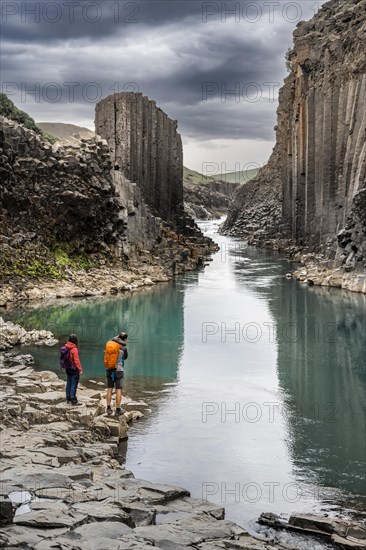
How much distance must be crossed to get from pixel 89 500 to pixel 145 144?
74.1 meters

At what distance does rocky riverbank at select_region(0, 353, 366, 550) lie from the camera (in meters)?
10.1

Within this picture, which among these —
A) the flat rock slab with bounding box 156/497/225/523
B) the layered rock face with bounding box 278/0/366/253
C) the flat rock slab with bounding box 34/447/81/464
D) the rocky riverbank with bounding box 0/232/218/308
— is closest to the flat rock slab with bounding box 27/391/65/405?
the flat rock slab with bounding box 34/447/81/464

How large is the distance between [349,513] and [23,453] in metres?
6.83

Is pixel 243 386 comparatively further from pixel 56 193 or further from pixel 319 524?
pixel 56 193

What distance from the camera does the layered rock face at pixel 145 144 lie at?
7994cm

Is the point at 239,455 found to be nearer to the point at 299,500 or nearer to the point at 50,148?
the point at 299,500

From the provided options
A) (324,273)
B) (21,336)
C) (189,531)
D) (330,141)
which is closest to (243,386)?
(21,336)

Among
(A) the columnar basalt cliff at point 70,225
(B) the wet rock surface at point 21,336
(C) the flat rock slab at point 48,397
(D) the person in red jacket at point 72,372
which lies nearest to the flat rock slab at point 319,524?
(D) the person in red jacket at point 72,372

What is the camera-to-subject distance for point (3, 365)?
25.6m

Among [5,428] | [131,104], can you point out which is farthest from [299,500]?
[131,104]

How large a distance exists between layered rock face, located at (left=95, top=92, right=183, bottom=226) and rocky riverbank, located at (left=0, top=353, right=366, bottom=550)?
202 feet

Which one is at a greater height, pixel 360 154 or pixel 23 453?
pixel 360 154

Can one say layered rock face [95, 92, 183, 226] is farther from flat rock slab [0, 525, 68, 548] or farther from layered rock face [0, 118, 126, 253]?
flat rock slab [0, 525, 68, 548]

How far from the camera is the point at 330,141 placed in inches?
2808
